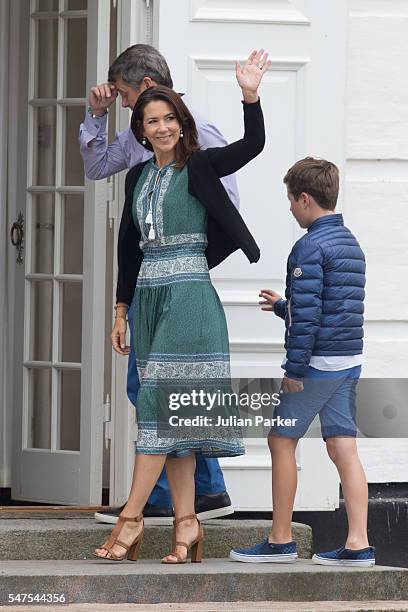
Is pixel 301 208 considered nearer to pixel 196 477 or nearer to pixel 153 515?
pixel 196 477

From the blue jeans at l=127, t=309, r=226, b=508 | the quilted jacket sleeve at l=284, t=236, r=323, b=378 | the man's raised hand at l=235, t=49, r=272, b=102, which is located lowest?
the blue jeans at l=127, t=309, r=226, b=508

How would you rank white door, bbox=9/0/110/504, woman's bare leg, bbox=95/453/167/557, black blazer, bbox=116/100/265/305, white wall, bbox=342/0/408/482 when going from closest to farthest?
black blazer, bbox=116/100/265/305
woman's bare leg, bbox=95/453/167/557
white wall, bbox=342/0/408/482
white door, bbox=9/0/110/504

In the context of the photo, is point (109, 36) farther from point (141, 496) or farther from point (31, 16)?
point (141, 496)

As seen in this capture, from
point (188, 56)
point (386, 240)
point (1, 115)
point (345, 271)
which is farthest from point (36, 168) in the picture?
point (345, 271)

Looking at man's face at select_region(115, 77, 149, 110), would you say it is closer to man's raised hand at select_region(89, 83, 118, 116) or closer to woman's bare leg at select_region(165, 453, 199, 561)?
man's raised hand at select_region(89, 83, 118, 116)

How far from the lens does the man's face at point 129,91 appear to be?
504 centimetres

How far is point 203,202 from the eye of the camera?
4.81 meters

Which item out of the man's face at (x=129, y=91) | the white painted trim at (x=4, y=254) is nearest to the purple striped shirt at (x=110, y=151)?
the man's face at (x=129, y=91)

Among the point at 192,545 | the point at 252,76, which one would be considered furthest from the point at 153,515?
the point at 252,76

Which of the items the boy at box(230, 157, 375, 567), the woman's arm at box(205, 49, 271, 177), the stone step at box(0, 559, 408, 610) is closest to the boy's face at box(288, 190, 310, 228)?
the boy at box(230, 157, 375, 567)

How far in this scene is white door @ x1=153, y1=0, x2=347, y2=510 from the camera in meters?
5.47

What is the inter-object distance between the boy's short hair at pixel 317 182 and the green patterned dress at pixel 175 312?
33cm

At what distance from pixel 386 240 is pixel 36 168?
1649 mm

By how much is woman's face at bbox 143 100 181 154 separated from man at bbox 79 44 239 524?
23 centimetres
